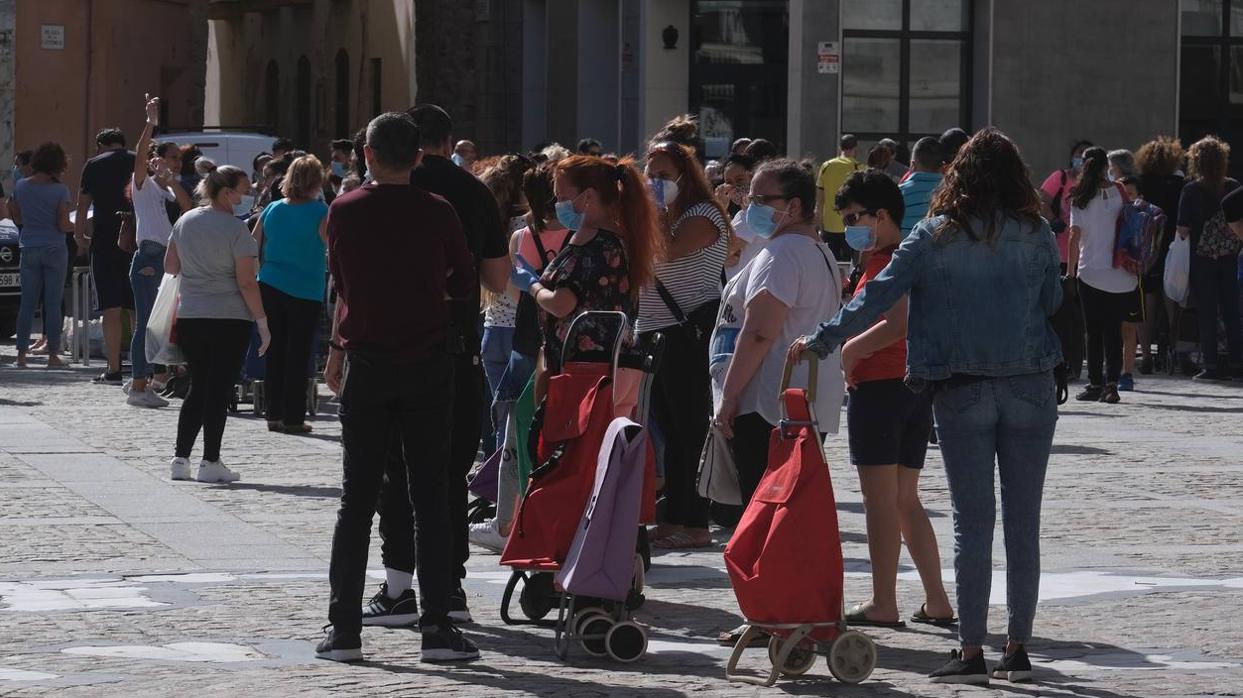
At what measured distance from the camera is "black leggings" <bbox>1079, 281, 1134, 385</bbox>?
18422mm

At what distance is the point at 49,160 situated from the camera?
20641 mm

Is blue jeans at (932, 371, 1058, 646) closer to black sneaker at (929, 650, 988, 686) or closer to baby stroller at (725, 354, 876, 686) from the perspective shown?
black sneaker at (929, 650, 988, 686)

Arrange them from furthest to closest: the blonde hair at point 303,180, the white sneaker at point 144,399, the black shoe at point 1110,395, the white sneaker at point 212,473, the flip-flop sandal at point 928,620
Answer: the black shoe at point 1110,395, the white sneaker at point 144,399, the blonde hair at point 303,180, the white sneaker at point 212,473, the flip-flop sandal at point 928,620

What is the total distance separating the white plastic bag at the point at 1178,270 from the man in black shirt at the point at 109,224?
8.70 metres

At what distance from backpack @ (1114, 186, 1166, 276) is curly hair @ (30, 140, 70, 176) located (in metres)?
8.96

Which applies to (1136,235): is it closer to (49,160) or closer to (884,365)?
(49,160)

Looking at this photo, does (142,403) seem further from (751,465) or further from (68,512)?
(751,465)

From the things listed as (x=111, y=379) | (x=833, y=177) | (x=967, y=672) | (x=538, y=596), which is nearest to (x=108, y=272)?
(x=111, y=379)

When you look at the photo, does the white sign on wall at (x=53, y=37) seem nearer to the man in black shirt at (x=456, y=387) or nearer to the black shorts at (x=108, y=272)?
the black shorts at (x=108, y=272)

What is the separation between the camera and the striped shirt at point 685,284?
36.1 ft

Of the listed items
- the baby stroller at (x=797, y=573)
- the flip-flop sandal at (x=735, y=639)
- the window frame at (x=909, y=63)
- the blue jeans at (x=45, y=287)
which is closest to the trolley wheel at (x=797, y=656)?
the baby stroller at (x=797, y=573)

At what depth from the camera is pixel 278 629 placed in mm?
8609

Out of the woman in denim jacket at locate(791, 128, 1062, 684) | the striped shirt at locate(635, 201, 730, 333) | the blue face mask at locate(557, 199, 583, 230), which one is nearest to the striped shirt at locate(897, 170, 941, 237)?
the striped shirt at locate(635, 201, 730, 333)

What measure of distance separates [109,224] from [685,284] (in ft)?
30.3
